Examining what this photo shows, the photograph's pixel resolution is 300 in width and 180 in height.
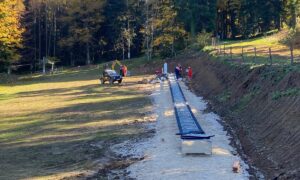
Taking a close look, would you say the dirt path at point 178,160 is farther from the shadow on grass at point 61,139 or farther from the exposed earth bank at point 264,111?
the shadow on grass at point 61,139

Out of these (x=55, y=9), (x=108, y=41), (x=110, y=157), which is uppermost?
(x=55, y=9)

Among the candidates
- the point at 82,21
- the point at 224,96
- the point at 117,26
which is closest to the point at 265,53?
the point at 224,96

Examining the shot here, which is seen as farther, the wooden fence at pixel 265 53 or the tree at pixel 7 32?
the tree at pixel 7 32

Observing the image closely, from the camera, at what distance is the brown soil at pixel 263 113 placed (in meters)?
13.7

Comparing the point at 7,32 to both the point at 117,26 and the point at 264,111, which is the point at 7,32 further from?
the point at 264,111

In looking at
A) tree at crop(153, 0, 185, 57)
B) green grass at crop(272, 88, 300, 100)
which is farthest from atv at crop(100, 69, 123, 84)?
green grass at crop(272, 88, 300, 100)

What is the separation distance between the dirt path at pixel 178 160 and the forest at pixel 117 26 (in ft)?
136

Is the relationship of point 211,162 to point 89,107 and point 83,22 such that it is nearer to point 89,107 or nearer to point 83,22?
point 89,107

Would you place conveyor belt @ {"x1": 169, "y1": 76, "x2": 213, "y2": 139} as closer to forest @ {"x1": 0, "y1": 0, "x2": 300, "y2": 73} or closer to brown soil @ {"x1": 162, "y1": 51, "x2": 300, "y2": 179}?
brown soil @ {"x1": 162, "y1": 51, "x2": 300, "y2": 179}

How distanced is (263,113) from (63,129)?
8.82 meters

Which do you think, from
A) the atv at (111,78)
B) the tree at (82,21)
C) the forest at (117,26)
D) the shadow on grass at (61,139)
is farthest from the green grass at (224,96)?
the tree at (82,21)

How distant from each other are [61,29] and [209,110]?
59971mm

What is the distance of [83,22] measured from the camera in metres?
77.2

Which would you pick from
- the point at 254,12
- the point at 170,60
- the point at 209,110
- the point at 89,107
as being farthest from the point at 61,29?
the point at 209,110
